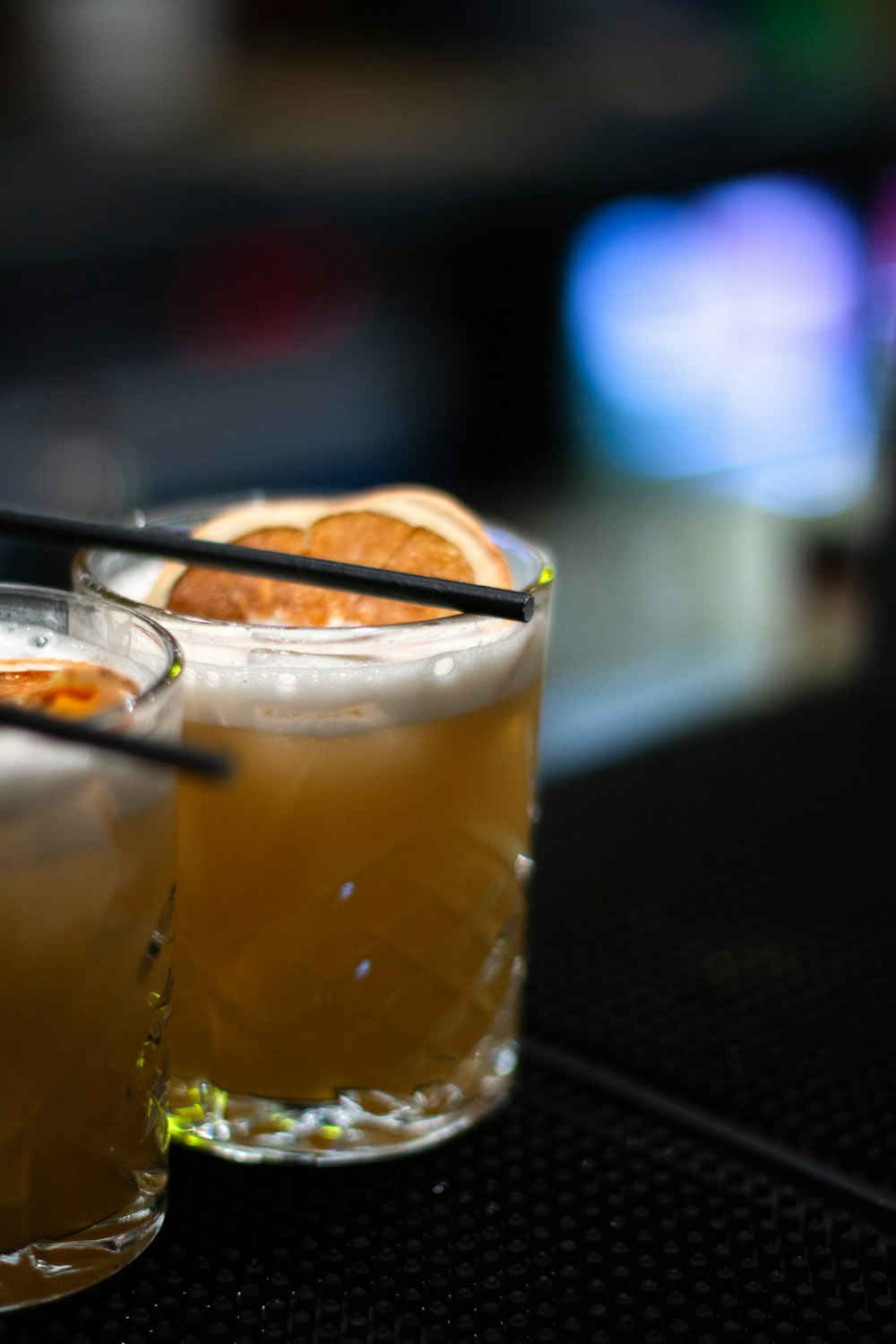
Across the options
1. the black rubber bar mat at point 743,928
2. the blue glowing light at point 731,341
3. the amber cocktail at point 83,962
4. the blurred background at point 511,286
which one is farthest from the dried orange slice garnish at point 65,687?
the blue glowing light at point 731,341

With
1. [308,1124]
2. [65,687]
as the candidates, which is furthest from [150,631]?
[308,1124]

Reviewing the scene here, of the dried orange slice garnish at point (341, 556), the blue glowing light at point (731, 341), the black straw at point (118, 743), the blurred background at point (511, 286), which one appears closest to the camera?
Answer: the black straw at point (118, 743)

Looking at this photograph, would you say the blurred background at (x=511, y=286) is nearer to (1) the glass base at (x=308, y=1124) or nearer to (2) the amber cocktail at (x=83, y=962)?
(1) the glass base at (x=308, y=1124)

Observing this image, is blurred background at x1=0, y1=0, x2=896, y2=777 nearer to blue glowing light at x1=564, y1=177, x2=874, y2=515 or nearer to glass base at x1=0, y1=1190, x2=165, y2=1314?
blue glowing light at x1=564, y1=177, x2=874, y2=515

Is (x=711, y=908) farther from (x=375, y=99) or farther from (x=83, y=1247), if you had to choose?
(x=375, y=99)

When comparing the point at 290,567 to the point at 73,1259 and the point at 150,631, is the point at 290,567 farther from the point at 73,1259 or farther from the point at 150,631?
the point at 73,1259

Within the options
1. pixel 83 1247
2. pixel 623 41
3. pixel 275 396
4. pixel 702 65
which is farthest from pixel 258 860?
pixel 702 65

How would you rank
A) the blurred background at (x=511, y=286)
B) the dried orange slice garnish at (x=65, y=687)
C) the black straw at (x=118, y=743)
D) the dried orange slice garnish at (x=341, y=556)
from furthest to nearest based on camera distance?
the blurred background at (x=511, y=286)
the dried orange slice garnish at (x=341, y=556)
the dried orange slice garnish at (x=65, y=687)
the black straw at (x=118, y=743)

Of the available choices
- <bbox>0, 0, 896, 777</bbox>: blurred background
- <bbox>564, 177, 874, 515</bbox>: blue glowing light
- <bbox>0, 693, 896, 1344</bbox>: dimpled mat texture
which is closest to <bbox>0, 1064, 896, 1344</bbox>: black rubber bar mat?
<bbox>0, 693, 896, 1344</bbox>: dimpled mat texture
